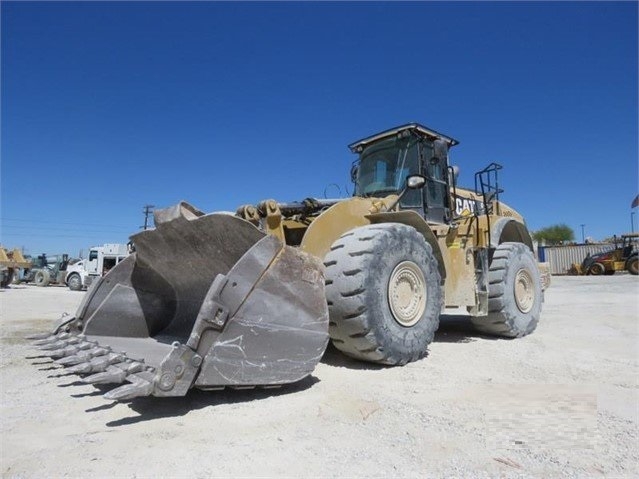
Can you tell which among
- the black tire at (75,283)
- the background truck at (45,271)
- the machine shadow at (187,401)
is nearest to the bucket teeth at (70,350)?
the machine shadow at (187,401)

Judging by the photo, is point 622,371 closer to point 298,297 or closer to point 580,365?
point 580,365

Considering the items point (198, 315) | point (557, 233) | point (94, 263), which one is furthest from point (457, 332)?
point (557, 233)

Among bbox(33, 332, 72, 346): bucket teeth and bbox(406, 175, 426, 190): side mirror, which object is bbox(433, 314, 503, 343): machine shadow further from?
bbox(33, 332, 72, 346): bucket teeth

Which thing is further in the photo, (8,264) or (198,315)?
(8,264)

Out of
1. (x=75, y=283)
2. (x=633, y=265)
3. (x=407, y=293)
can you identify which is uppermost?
(x=633, y=265)

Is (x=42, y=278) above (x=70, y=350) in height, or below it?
above

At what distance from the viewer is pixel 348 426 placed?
2744mm

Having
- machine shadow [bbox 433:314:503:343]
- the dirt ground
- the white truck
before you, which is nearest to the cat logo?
machine shadow [bbox 433:314:503:343]

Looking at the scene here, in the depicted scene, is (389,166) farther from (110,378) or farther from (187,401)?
(110,378)

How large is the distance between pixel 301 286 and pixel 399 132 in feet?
10.8

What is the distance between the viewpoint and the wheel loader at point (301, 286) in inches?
118

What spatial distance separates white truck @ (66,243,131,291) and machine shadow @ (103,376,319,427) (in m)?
25.3

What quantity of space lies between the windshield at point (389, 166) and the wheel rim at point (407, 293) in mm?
1485

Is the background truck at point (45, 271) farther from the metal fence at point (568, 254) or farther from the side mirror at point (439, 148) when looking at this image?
the metal fence at point (568, 254)
